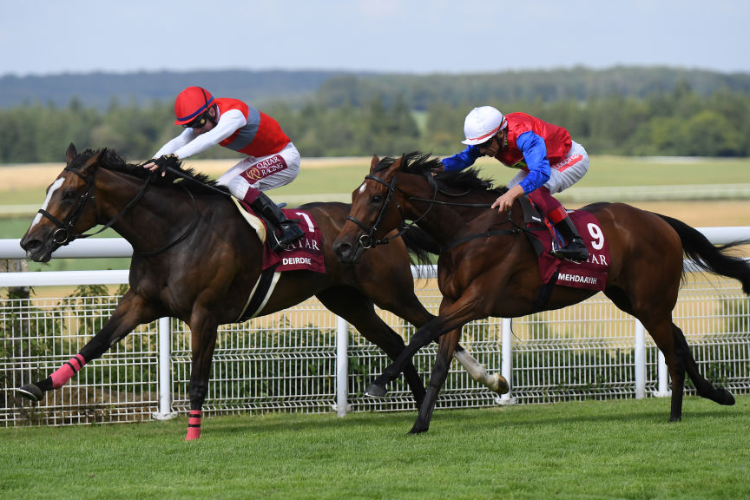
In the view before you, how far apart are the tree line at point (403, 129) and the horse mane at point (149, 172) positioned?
5652cm

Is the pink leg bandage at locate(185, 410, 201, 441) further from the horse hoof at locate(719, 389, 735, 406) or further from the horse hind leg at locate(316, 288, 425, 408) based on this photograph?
the horse hoof at locate(719, 389, 735, 406)

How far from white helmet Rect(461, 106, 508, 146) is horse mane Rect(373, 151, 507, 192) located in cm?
24

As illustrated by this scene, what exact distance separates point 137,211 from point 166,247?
246mm

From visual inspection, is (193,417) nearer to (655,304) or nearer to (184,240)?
(184,240)

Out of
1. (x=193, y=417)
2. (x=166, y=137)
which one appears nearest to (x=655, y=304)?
(x=193, y=417)

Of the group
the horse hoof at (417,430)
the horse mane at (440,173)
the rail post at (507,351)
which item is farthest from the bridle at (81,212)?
the rail post at (507,351)

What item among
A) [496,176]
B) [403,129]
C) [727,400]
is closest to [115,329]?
[727,400]

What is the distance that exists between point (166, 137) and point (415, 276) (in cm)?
6640

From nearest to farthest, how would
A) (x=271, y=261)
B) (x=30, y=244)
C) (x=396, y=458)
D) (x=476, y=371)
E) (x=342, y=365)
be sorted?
(x=396, y=458), (x=30, y=244), (x=271, y=261), (x=476, y=371), (x=342, y=365)

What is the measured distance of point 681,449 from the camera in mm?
4676

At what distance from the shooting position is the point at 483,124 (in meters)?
5.17

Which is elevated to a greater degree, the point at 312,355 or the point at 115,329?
the point at 115,329

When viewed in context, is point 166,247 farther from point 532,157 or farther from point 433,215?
point 532,157

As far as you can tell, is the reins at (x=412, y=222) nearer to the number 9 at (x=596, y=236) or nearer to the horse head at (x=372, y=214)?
the horse head at (x=372, y=214)
